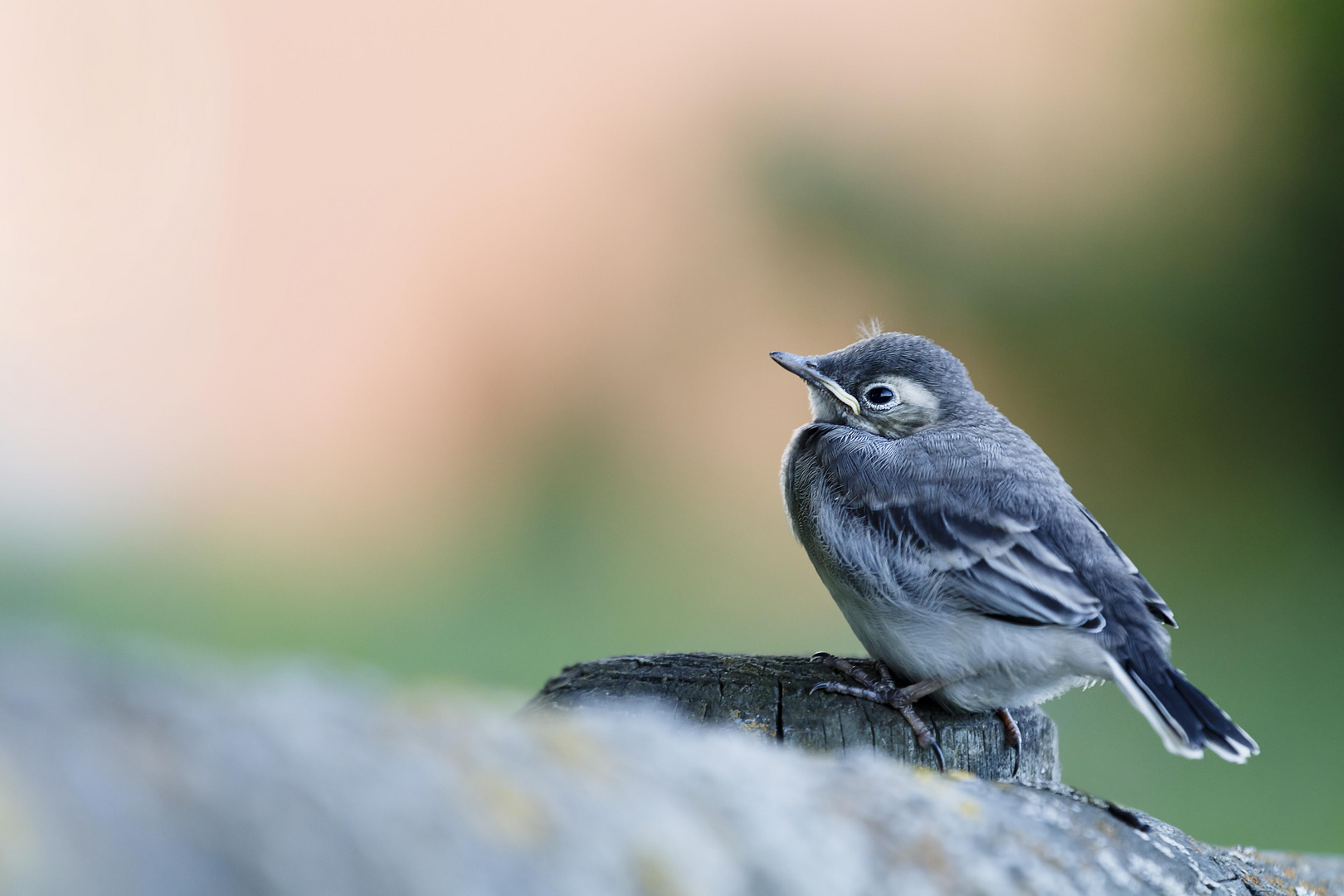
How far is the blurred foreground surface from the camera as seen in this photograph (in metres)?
1.04

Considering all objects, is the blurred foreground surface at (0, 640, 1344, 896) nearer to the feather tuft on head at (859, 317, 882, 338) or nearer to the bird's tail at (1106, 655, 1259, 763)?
the bird's tail at (1106, 655, 1259, 763)

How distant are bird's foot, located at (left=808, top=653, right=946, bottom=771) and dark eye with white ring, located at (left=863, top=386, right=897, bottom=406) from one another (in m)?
0.99

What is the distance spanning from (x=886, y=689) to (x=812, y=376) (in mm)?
1347

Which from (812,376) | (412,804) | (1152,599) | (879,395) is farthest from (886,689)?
(412,804)

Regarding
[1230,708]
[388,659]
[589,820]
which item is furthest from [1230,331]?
[589,820]

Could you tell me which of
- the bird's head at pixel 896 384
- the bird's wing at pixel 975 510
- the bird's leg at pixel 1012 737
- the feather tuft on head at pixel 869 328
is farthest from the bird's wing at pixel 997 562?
the feather tuft on head at pixel 869 328

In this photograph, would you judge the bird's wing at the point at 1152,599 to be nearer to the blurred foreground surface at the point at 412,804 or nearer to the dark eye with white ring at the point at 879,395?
the dark eye with white ring at the point at 879,395

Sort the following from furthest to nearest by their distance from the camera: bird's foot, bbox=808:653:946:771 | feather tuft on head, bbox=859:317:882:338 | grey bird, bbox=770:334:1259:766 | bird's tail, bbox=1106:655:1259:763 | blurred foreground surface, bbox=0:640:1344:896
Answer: feather tuft on head, bbox=859:317:882:338
grey bird, bbox=770:334:1259:766
bird's foot, bbox=808:653:946:771
bird's tail, bbox=1106:655:1259:763
blurred foreground surface, bbox=0:640:1344:896

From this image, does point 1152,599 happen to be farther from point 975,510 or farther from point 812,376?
point 812,376

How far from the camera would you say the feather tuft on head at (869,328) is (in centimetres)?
465

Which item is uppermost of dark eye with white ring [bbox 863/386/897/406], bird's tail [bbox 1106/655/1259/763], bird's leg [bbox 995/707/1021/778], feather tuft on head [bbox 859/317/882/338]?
feather tuft on head [bbox 859/317/882/338]

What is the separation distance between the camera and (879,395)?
12.7 feet

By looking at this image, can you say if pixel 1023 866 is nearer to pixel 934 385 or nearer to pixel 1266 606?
pixel 934 385

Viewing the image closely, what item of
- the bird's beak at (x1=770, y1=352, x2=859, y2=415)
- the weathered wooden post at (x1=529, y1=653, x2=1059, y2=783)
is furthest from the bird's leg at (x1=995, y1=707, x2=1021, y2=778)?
the bird's beak at (x1=770, y1=352, x2=859, y2=415)
